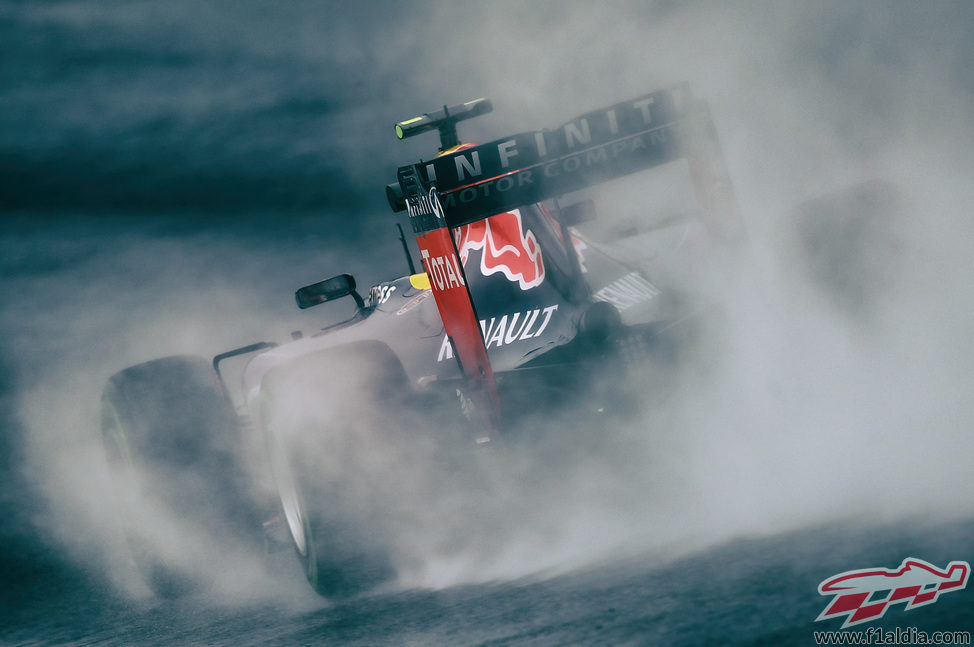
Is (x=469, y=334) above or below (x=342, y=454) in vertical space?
above

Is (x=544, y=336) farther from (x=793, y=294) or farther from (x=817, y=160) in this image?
(x=817, y=160)

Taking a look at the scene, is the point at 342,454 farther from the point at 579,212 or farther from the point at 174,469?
the point at 579,212

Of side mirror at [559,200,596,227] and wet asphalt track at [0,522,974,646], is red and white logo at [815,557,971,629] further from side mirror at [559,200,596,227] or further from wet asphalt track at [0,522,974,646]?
side mirror at [559,200,596,227]

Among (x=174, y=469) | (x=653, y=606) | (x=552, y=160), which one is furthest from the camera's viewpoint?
(x=174, y=469)

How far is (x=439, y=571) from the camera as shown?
3047 mm

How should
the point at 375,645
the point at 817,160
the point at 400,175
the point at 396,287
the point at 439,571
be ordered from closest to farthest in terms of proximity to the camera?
the point at 375,645 < the point at 400,175 < the point at 439,571 < the point at 396,287 < the point at 817,160

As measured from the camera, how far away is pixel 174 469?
12.5 ft

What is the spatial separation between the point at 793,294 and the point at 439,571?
1707mm

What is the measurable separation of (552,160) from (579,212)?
3.99 ft

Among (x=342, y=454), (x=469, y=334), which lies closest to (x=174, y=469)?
A: (x=342, y=454)

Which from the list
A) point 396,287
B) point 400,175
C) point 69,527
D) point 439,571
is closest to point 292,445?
point 439,571

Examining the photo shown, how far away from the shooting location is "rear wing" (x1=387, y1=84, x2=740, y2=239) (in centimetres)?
280

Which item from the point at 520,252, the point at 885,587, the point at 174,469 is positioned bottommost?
the point at 885,587

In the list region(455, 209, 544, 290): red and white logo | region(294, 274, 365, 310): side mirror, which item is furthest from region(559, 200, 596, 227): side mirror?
region(294, 274, 365, 310): side mirror
